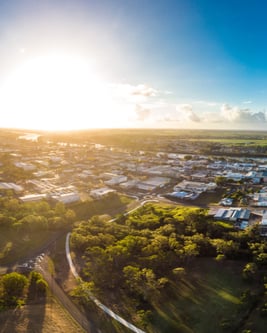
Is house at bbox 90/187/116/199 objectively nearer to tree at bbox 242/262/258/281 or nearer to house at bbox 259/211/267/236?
house at bbox 259/211/267/236

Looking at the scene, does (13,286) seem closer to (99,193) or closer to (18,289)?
(18,289)

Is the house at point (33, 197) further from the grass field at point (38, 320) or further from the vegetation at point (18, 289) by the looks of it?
the grass field at point (38, 320)

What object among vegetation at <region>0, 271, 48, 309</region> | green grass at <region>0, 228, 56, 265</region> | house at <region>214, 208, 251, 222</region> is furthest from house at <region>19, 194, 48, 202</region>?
house at <region>214, 208, 251, 222</region>

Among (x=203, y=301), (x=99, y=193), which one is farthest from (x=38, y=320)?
(x=99, y=193)

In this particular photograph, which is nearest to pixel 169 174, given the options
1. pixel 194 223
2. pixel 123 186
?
pixel 123 186

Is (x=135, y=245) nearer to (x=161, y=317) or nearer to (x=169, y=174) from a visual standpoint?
(x=161, y=317)

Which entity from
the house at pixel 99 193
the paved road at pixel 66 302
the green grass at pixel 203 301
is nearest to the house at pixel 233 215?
the green grass at pixel 203 301
